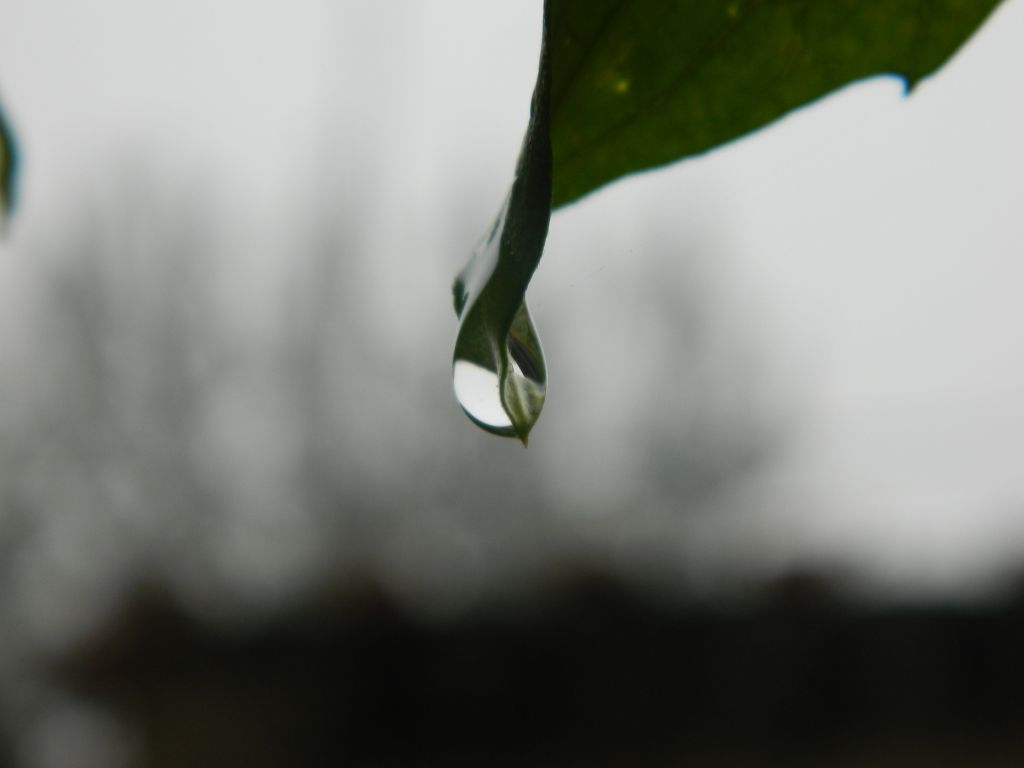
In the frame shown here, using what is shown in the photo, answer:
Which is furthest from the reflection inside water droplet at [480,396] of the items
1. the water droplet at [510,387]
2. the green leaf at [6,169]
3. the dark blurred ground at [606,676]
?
the dark blurred ground at [606,676]

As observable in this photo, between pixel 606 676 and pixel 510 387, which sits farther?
pixel 606 676

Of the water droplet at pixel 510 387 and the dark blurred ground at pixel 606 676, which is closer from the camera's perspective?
the water droplet at pixel 510 387

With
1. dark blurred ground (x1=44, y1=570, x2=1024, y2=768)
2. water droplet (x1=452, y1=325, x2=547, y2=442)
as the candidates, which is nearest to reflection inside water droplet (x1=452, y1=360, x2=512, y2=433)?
water droplet (x1=452, y1=325, x2=547, y2=442)

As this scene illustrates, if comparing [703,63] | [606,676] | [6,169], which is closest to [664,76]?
[703,63]

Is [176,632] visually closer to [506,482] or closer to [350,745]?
[350,745]

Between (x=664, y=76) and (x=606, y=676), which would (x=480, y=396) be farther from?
(x=606, y=676)

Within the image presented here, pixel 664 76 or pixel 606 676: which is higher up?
pixel 664 76

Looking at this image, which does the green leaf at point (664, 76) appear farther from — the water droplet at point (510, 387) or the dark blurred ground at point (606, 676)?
the dark blurred ground at point (606, 676)
